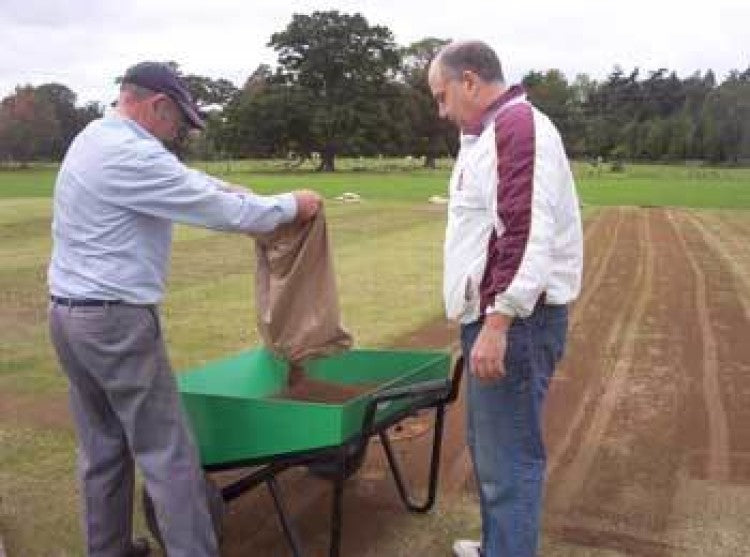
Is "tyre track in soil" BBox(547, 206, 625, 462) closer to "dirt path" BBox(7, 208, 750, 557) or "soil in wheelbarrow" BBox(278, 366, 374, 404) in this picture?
"dirt path" BBox(7, 208, 750, 557)

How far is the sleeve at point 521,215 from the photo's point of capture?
3.62 meters

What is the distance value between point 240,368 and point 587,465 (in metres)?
2.12

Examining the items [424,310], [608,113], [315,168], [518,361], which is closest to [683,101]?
[608,113]

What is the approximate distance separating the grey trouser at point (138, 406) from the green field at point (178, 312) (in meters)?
0.87

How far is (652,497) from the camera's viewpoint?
17.9ft

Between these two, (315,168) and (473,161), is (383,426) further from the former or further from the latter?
(315,168)

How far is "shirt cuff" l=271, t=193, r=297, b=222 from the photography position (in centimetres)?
423

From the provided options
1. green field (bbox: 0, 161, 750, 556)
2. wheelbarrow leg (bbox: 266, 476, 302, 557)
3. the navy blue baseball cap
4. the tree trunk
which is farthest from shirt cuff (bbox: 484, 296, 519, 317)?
the tree trunk

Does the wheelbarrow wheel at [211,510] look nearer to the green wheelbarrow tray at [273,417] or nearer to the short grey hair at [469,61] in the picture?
the green wheelbarrow tray at [273,417]

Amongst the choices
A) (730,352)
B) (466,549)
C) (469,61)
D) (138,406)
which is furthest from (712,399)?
(138,406)

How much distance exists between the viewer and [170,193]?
381 centimetres

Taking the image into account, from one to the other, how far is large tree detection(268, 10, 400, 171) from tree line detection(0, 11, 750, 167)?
0.26 feet

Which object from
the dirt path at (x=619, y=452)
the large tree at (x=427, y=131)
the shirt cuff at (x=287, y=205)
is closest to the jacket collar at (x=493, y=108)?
the shirt cuff at (x=287, y=205)

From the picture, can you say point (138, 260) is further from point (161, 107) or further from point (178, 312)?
point (178, 312)
